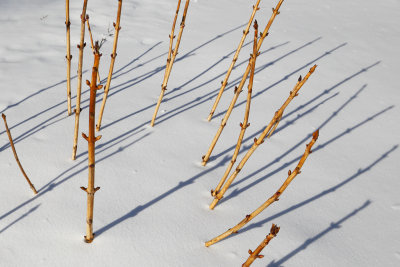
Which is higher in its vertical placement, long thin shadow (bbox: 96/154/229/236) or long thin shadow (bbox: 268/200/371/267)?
long thin shadow (bbox: 268/200/371/267)

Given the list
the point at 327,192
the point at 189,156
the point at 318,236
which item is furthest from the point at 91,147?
the point at 327,192

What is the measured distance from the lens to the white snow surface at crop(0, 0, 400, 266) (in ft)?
4.11

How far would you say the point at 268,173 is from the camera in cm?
173

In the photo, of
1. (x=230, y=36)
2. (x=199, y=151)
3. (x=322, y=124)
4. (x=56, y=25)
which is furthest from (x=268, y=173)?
(x=56, y=25)

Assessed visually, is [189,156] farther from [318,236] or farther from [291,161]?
[318,236]

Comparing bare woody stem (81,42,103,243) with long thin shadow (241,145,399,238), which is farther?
long thin shadow (241,145,399,238)

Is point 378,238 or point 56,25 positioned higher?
point 378,238

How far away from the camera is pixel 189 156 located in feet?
5.74

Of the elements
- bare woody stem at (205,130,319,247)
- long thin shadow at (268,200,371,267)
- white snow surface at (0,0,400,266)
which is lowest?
white snow surface at (0,0,400,266)

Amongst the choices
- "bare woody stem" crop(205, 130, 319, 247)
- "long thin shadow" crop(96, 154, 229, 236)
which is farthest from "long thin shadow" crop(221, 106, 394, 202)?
"bare woody stem" crop(205, 130, 319, 247)

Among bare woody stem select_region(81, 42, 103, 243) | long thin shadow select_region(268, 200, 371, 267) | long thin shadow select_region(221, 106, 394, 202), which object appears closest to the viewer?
bare woody stem select_region(81, 42, 103, 243)

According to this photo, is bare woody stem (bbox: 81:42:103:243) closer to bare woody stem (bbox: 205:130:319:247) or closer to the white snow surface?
the white snow surface

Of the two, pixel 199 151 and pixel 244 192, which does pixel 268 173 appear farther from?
pixel 199 151

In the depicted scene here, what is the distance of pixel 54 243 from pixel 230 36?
9.42ft
